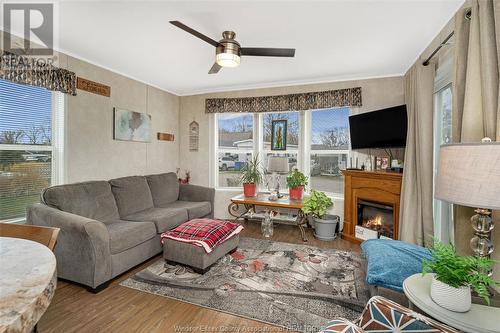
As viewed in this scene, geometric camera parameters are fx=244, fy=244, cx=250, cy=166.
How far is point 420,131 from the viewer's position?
2.75 metres

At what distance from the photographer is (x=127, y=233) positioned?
8.27ft

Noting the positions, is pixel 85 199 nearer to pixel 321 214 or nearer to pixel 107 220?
pixel 107 220

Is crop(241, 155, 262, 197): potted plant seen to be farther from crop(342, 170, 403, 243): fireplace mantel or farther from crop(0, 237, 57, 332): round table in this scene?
crop(0, 237, 57, 332): round table

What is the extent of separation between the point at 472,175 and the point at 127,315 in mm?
2434

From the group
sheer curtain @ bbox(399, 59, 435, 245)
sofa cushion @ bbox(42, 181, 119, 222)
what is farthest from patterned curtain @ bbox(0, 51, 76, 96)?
sheer curtain @ bbox(399, 59, 435, 245)

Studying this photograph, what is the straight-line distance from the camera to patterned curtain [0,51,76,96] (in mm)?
2490

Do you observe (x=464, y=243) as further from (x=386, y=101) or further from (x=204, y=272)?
(x=386, y=101)

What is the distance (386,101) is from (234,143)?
8.89 feet

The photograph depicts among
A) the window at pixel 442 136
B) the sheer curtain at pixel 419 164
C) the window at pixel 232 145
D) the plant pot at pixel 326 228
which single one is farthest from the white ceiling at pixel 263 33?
the plant pot at pixel 326 228

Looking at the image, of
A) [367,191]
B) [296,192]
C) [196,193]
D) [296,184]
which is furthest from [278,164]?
[196,193]

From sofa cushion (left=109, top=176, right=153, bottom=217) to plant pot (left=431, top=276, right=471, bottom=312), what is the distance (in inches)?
129

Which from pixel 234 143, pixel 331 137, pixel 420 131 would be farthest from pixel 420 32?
pixel 234 143

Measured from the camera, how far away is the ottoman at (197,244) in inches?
99.8

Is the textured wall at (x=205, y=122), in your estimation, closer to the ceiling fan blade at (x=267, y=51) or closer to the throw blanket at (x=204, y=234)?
the throw blanket at (x=204, y=234)
